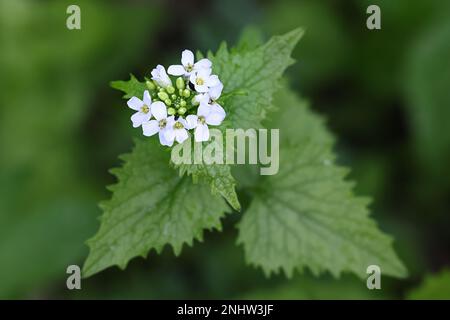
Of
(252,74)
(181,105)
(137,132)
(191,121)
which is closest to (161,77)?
(181,105)

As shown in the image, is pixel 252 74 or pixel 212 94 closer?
pixel 212 94

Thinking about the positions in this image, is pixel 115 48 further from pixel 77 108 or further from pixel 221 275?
pixel 221 275

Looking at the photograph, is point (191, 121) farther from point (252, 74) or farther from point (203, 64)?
point (252, 74)

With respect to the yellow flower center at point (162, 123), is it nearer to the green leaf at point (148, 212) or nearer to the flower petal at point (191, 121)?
the flower petal at point (191, 121)

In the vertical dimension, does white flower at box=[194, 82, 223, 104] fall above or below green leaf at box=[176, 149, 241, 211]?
above

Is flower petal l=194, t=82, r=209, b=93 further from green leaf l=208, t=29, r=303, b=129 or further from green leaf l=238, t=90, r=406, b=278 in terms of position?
green leaf l=238, t=90, r=406, b=278

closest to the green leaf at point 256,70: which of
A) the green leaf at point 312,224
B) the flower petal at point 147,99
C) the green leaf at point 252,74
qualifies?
the green leaf at point 252,74

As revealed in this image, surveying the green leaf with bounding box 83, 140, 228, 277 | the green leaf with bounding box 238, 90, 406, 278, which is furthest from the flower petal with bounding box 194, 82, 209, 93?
the green leaf with bounding box 238, 90, 406, 278
